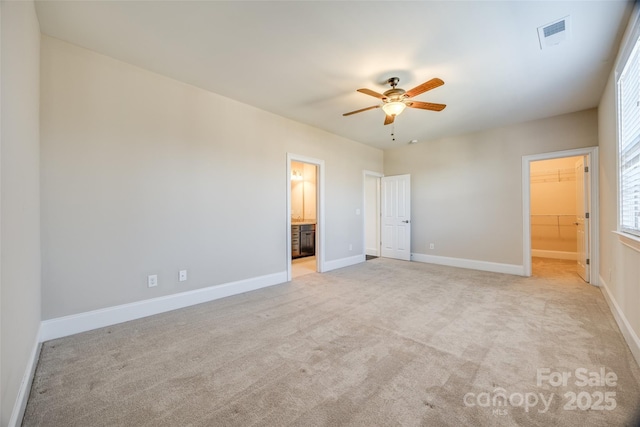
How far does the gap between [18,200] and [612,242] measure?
207 inches

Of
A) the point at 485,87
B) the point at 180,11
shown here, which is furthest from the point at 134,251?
the point at 485,87

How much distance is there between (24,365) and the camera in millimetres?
1604

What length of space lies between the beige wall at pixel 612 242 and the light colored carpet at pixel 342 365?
0.29 m

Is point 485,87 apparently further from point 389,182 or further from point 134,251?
point 134,251

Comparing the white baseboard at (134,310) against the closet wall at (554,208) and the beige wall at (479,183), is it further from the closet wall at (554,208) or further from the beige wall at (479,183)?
the closet wall at (554,208)

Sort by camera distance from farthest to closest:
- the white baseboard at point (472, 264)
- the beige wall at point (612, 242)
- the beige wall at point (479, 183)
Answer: the white baseboard at point (472, 264), the beige wall at point (479, 183), the beige wall at point (612, 242)

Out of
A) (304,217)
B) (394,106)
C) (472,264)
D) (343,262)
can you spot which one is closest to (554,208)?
(472,264)

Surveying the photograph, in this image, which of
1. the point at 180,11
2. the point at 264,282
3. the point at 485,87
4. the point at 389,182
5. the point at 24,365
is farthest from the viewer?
the point at 389,182

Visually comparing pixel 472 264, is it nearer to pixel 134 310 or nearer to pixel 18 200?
pixel 134 310

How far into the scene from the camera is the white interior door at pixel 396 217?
5906 millimetres

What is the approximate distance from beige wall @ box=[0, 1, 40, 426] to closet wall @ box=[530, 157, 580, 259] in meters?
8.48

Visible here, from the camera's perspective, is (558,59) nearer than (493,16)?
No

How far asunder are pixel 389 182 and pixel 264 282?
386 centimetres

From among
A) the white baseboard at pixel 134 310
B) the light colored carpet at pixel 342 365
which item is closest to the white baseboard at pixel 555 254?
the light colored carpet at pixel 342 365
